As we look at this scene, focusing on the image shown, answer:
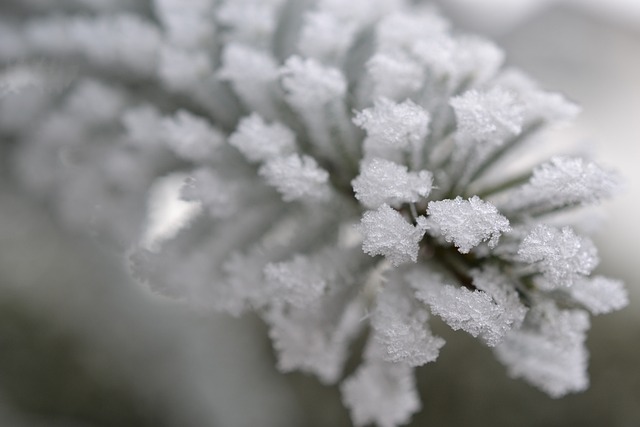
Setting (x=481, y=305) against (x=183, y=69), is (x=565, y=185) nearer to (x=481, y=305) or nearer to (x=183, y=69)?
(x=481, y=305)

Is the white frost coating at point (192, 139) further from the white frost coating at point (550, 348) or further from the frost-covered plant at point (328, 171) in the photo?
the white frost coating at point (550, 348)

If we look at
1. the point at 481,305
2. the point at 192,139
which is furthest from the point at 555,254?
the point at 192,139

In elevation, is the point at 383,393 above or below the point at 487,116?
below

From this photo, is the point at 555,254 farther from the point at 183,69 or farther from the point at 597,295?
the point at 183,69

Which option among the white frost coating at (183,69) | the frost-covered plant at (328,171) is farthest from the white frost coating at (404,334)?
the white frost coating at (183,69)

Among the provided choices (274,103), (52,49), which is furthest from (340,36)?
(52,49)

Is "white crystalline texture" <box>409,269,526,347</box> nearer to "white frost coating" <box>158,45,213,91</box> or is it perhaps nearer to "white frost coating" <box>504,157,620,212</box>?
"white frost coating" <box>504,157,620,212</box>
